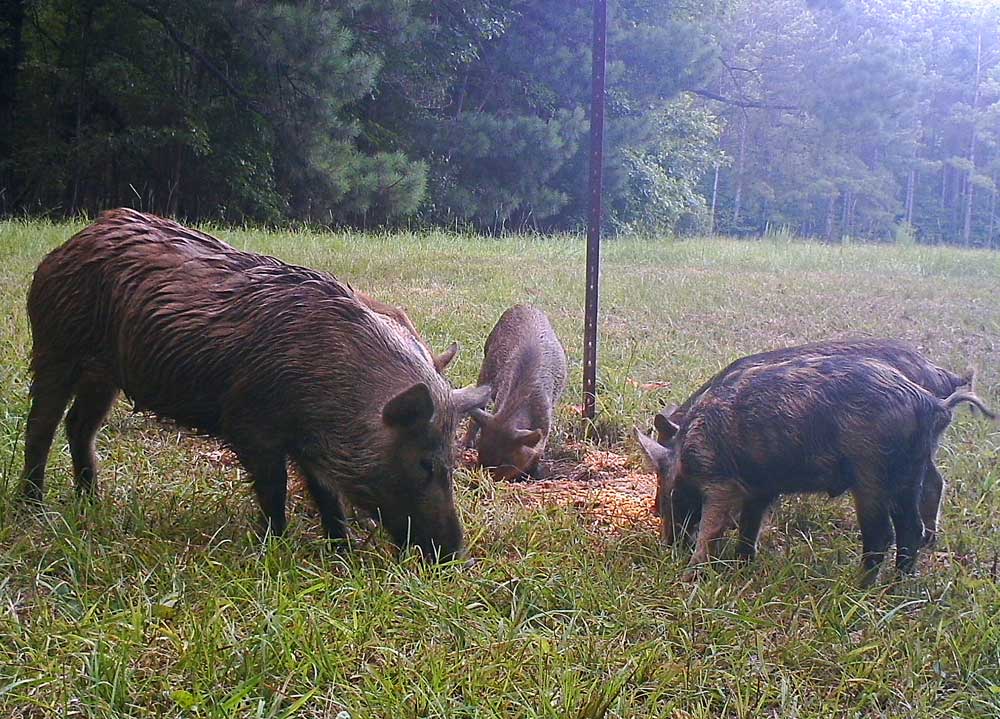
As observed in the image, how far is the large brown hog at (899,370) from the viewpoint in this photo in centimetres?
329

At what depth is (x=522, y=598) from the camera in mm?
2836

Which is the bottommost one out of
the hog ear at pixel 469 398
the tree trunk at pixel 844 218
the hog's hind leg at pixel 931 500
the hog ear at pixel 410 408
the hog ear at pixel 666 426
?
the hog's hind leg at pixel 931 500

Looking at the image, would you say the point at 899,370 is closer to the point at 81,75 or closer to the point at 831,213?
the point at 831,213

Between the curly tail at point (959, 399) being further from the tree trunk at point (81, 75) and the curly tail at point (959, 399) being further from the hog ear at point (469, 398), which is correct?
the tree trunk at point (81, 75)

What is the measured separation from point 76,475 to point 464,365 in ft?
7.61

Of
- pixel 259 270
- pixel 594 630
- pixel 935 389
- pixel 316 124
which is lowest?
pixel 594 630

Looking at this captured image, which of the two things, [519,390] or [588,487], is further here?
[519,390]

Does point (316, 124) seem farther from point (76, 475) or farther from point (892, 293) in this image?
point (892, 293)

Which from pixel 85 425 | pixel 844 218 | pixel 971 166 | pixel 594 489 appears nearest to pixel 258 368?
pixel 85 425

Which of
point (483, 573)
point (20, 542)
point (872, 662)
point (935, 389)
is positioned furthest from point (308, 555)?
point (935, 389)

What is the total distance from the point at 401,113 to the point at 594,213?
0.96 meters

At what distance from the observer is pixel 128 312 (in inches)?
128

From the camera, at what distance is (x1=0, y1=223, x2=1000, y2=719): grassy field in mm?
2289

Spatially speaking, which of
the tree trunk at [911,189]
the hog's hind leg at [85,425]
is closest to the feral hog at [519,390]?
the hog's hind leg at [85,425]
